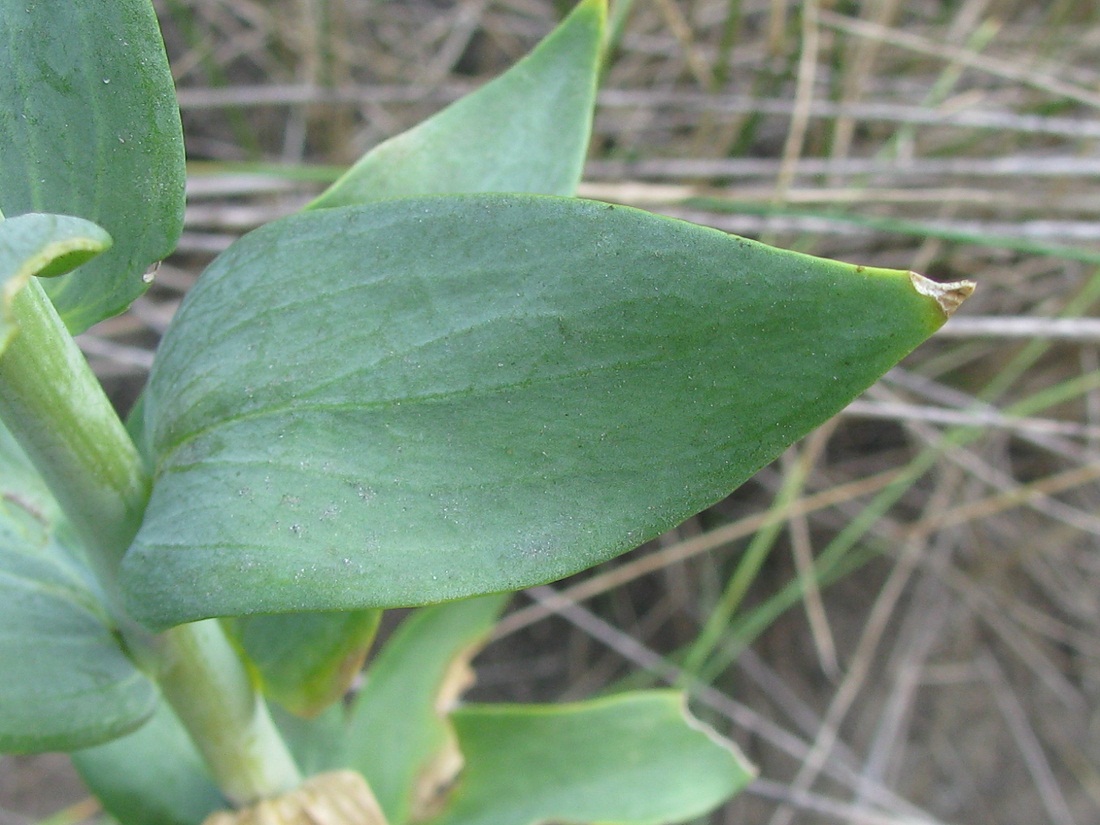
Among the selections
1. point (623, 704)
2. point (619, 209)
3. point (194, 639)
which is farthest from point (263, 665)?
point (619, 209)

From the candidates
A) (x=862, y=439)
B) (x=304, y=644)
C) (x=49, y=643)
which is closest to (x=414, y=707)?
(x=304, y=644)

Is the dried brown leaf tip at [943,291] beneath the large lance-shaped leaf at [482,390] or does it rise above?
above

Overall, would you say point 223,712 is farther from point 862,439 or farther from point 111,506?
point 862,439

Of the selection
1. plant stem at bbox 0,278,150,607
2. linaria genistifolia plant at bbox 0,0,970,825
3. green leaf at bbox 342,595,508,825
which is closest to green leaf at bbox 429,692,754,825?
green leaf at bbox 342,595,508,825

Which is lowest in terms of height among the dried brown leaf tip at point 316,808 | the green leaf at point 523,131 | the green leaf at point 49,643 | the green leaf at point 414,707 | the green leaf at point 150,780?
the green leaf at point 414,707

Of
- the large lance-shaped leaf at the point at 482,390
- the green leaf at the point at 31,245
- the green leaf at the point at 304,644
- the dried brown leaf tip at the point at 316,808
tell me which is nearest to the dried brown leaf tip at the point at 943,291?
the large lance-shaped leaf at the point at 482,390

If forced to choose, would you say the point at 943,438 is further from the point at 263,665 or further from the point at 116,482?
the point at 116,482

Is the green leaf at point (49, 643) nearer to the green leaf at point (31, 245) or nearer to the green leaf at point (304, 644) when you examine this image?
the green leaf at point (304, 644)
